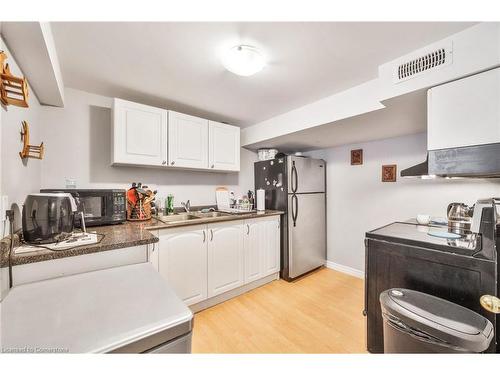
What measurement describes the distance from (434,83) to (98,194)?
8.19 feet

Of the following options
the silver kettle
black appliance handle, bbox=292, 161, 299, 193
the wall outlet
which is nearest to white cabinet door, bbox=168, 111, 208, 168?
black appliance handle, bbox=292, 161, 299, 193

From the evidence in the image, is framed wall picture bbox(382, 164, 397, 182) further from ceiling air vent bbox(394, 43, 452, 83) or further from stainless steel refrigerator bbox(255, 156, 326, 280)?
ceiling air vent bbox(394, 43, 452, 83)

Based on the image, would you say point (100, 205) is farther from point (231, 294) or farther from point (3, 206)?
point (231, 294)

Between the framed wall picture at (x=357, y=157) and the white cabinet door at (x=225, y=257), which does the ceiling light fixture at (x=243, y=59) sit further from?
the framed wall picture at (x=357, y=157)

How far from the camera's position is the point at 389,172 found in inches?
103

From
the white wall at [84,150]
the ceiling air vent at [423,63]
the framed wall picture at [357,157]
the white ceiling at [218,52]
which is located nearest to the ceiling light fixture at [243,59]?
the white ceiling at [218,52]

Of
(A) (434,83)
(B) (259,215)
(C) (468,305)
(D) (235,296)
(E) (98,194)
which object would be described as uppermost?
(A) (434,83)

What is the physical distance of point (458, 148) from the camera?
4.18 ft

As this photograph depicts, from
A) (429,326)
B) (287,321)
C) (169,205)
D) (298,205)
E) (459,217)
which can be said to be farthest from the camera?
(298,205)

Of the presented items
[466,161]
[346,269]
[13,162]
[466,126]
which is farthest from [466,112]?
[13,162]

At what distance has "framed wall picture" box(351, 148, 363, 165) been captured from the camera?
113 inches

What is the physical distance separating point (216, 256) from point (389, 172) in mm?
2290
